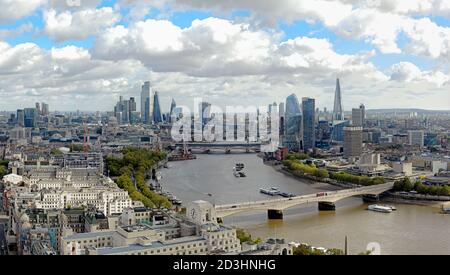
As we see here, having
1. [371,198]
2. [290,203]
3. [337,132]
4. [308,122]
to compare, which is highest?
[308,122]

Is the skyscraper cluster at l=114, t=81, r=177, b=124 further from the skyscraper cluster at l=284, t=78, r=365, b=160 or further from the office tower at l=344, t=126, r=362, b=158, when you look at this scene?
the office tower at l=344, t=126, r=362, b=158

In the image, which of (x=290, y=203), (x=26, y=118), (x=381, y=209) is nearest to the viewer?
(x=290, y=203)

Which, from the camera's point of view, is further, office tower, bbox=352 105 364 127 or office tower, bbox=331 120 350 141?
office tower, bbox=352 105 364 127

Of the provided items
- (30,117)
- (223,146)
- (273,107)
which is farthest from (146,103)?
(223,146)

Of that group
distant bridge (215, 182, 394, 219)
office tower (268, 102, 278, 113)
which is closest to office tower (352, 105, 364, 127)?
office tower (268, 102, 278, 113)

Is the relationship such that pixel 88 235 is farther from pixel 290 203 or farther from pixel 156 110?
pixel 156 110

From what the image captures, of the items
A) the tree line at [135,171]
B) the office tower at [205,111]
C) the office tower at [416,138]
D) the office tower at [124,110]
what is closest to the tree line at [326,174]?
the tree line at [135,171]
